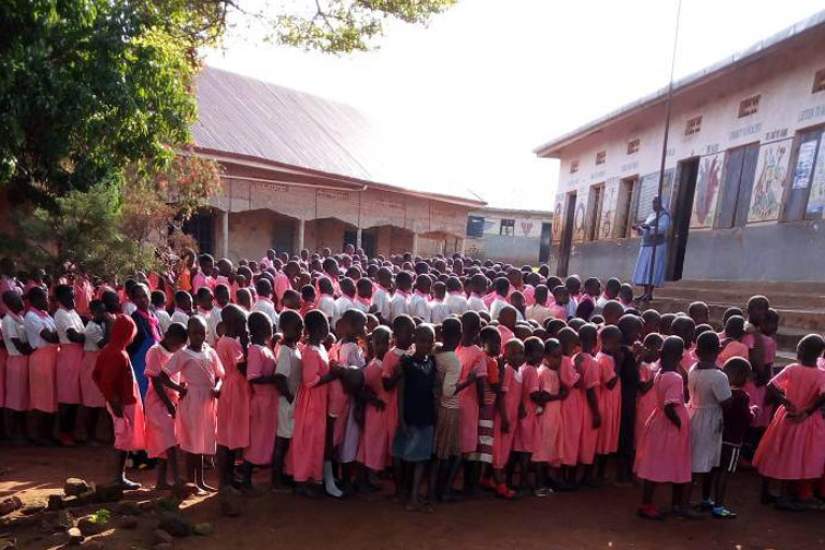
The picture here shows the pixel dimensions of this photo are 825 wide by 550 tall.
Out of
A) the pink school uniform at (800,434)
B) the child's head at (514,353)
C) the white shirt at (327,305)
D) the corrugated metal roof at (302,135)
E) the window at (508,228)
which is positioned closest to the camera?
the pink school uniform at (800,434)

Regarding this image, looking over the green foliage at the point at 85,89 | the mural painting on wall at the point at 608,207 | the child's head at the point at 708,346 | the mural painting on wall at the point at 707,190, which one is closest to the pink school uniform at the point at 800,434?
the child's head at the point at 708,346

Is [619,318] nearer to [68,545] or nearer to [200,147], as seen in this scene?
[68,545]

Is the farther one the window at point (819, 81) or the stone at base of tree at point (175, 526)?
the window at point (819, 81)

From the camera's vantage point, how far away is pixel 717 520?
14.1 feet

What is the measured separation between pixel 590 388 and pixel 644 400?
0.59m

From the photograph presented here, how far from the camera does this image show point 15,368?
541cm

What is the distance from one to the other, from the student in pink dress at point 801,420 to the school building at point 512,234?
2828 centimetres

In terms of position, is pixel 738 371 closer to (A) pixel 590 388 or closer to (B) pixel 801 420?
(B) pixel 801 420

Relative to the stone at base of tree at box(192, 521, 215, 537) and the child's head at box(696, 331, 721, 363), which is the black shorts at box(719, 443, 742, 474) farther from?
the stone at base of tree at box(192, 521, 215, 537)

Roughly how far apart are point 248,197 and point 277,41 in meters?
6.91

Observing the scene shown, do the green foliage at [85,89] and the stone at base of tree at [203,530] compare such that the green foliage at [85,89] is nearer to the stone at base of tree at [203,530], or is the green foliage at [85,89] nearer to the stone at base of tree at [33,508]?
the stone at base of tree at [33,508]

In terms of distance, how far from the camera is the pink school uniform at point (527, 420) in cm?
462

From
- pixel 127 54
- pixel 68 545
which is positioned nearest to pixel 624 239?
pixel 127 54

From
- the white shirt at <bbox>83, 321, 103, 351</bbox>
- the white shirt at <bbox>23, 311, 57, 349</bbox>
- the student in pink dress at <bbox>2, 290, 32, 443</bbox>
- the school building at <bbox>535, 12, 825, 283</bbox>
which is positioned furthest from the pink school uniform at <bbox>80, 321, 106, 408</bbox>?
the school building at <bbox>535, 12, 825, 283</bbox>
